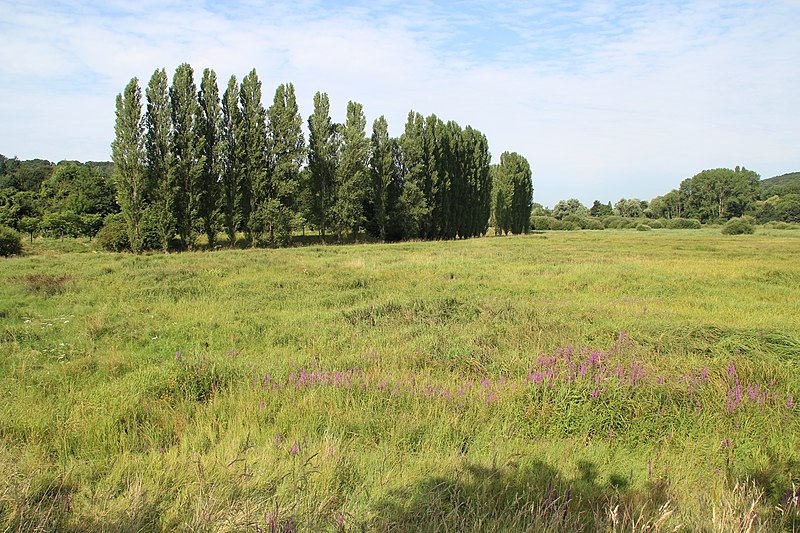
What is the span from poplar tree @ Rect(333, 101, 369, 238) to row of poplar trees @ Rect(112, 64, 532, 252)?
0.10 meters

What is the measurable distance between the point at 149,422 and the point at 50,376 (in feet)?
7.21

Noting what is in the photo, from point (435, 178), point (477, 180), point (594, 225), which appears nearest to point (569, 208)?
point (594, 225)

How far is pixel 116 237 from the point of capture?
3103 centimetres

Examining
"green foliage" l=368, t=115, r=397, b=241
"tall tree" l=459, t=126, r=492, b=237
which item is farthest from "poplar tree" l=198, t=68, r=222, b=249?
"tall tree" l=459, t=126, r=492, b=237

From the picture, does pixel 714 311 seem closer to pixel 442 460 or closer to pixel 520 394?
pixel 520 394

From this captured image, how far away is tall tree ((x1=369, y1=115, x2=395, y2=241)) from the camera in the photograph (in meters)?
43.6

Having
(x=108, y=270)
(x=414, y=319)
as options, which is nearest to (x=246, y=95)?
(x=108, y=270)

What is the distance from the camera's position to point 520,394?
4527mm

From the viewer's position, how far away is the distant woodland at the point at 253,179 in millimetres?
30234

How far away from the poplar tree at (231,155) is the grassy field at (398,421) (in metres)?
26.3

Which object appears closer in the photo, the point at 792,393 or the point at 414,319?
the point at 792,393

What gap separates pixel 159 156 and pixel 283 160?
9.25m

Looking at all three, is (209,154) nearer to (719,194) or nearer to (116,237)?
(116,237)

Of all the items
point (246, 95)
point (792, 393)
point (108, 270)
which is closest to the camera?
point (792, 393)
